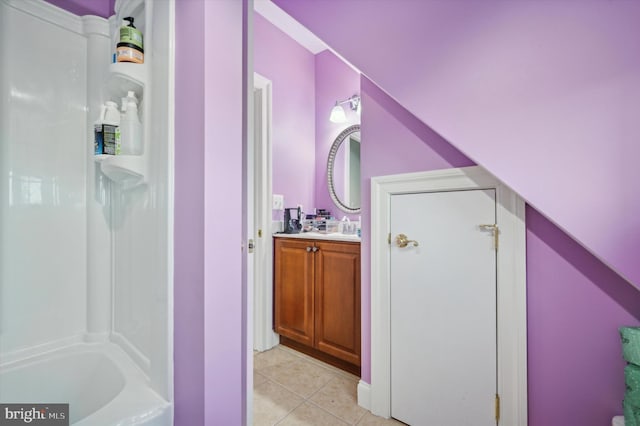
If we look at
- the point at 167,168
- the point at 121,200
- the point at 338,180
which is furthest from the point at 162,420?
the point at 338,180

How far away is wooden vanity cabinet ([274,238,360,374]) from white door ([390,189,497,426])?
38 centimetres

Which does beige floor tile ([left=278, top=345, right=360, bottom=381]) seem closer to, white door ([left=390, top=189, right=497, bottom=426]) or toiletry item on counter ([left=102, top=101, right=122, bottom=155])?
white door ([left=390, top=189, right=497, bottom=426])

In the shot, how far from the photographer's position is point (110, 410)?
2.88ft

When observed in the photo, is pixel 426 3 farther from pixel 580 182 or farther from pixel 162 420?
pixel 162 420

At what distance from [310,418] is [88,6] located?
7.89ft

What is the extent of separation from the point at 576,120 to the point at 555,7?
36 centimetres

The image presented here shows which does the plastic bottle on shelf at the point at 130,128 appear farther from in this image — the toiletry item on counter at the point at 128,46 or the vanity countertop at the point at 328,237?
the vanity countertop at the point at 328,237

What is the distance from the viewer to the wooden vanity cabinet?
1.82 metres

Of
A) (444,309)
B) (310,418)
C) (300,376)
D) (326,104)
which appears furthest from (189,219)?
(326,104)

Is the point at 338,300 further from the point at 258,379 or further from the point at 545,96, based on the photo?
the point at 545,96

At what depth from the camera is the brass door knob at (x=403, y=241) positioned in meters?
1.40

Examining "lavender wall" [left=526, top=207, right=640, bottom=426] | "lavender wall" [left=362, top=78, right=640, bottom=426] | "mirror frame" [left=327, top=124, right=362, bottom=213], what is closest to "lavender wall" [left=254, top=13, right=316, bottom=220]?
"mirror frame" [left=327, top=124, right=362, bottom=213]

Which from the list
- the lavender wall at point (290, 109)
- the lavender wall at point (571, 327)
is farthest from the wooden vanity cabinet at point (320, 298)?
the lavender wall at point (571, 327)

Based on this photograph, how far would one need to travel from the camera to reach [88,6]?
4.64 ft
